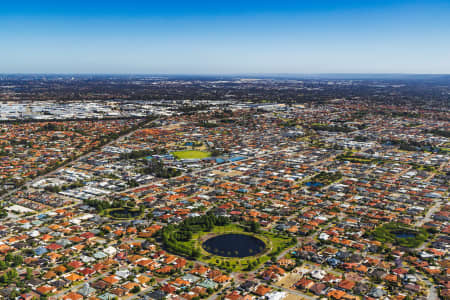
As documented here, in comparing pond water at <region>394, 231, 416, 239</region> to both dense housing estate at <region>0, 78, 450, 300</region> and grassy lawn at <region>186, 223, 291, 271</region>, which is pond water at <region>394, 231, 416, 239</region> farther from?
grassy lawn at <region>186, 223, 291, 271</region>

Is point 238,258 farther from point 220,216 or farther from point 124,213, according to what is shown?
point 124,213

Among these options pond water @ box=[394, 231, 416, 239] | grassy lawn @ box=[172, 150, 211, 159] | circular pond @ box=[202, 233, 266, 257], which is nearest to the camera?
circular pond @ box=[202, 233, 266, 257]

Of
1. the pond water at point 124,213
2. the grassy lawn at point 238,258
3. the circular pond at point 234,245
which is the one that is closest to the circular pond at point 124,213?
the pond water at point 124,213

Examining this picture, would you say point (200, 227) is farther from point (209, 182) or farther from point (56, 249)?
point (209, 182)

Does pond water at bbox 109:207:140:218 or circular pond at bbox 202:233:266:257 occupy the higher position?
pond water at bbox 109:207:140:218

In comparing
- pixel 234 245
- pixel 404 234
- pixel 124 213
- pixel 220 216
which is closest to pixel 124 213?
pixel 124 213

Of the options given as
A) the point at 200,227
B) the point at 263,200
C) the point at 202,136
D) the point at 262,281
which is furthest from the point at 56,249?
the point at 202,136

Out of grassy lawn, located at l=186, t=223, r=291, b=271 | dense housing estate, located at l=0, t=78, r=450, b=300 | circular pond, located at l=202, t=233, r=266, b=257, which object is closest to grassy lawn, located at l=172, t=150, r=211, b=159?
dense housing estate, located at l=0, t=78, r=450, b=300
